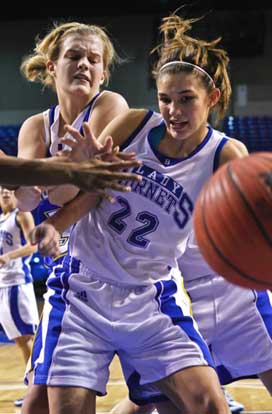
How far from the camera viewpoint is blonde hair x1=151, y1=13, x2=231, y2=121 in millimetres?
2684

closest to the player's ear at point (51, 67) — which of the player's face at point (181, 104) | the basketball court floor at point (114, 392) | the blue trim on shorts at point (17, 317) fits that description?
the player's face at point (181, 104)

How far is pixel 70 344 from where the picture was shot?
2453 millimetres

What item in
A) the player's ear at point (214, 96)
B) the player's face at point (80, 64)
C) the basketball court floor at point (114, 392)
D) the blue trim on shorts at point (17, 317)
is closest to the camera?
the player's ear at point (214, 96)

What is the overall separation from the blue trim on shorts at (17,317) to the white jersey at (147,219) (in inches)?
127

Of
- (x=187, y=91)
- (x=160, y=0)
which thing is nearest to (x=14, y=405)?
(x=187, y=91)

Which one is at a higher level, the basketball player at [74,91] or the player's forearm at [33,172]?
the basketball player at [74,91]

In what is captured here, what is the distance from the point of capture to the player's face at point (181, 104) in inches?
101

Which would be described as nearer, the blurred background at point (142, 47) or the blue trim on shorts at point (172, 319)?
the blue trim on shorts at point (172, 319)

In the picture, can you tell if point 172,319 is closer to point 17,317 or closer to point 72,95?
point 72,95

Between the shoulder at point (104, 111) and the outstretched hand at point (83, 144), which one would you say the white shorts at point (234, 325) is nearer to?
the shoulder at point (104, 111)

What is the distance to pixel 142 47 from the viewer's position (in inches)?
546

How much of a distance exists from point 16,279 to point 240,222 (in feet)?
13.9

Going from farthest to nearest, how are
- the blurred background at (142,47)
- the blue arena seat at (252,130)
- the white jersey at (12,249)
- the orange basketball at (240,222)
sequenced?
the blurred background at (142,47) < the blue arena seat at (252,130) < the white jersey at (12,249) < the orange basketball at (240,222)

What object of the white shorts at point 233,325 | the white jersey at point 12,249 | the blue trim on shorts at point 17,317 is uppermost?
the white shorts at point 233,325
